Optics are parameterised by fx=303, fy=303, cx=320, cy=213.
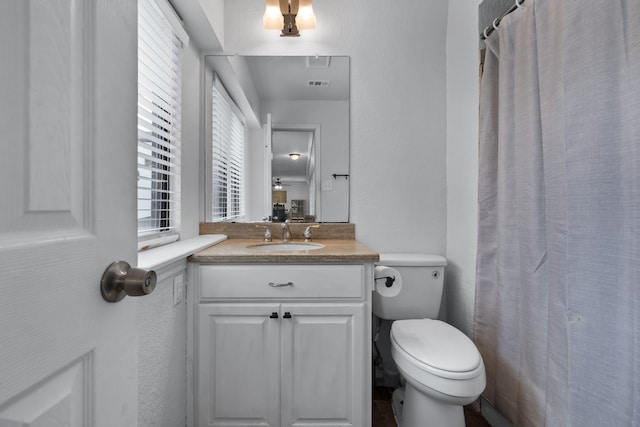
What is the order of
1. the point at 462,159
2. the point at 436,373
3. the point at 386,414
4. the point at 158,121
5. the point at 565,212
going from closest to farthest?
the point at 565,212, the point at 436,373, the point at 158,121, the point at 386,414, the point at 462,159

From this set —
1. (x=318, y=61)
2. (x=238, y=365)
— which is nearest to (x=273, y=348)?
(x=238, y=365)

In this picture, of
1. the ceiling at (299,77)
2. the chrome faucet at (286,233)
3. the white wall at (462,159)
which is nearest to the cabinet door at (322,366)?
the chrome faucet at (286,233)

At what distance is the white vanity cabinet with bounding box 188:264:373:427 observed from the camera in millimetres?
1299

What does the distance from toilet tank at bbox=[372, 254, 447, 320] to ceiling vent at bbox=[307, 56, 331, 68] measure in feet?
4.15

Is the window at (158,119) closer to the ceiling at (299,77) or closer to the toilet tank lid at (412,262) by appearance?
Result: the ceiling at (299,77)

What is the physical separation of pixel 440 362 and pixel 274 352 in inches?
26.4

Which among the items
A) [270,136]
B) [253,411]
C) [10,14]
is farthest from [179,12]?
[253,411]

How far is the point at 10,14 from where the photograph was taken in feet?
0.97

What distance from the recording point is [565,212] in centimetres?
96

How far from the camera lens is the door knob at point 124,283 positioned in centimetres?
42

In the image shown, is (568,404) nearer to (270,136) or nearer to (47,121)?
(47,121)

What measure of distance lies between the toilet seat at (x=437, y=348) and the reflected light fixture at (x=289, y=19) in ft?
5.75

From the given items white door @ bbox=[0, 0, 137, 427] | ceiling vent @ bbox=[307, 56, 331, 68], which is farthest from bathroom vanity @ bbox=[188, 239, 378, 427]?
ceiling vent @ bbox=[307, 56, 331, 68]

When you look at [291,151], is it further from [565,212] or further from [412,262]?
[565,212]
